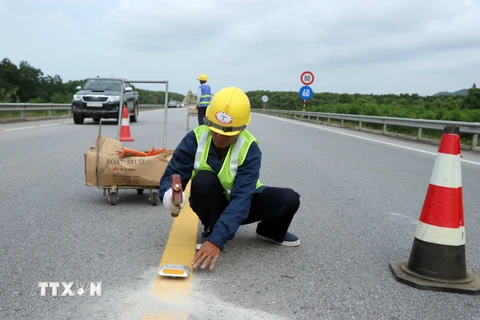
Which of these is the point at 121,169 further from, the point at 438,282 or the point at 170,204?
the point at 438,282

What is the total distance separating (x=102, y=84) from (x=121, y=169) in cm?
1639

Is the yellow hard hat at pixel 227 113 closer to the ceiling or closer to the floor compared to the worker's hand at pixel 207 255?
closer to the ceiling

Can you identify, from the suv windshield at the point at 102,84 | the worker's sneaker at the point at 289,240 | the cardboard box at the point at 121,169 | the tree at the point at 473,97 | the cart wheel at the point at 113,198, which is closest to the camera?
the worker's sneaker at the point at 289,240

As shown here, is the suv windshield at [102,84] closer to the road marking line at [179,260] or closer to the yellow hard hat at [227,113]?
the road marking line at [179,260]

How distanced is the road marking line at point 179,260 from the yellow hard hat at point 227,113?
90 cm

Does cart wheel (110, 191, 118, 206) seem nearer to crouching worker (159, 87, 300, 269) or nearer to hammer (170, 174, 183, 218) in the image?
crouching worker (159, 87, 300, 269)

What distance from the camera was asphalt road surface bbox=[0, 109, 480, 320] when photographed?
2.66 meters

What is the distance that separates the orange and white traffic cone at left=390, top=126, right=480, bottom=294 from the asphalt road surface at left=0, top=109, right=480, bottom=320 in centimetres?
12

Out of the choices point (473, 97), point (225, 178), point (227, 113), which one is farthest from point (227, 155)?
point (473, 97)

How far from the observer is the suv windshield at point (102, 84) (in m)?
20.1

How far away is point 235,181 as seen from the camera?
11.3 ft

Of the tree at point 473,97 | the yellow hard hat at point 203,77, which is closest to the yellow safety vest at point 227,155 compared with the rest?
the yellow hard hat at point 203,77

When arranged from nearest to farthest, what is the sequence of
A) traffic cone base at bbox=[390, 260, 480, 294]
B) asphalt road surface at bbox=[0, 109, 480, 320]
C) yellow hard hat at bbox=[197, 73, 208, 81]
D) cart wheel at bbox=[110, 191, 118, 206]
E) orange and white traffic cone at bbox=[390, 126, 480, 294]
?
asphalt road surface at bbox=[0, 109, 480, 320] → traffic cone base at bbox=[390, 260, 480, 294] → orange and white traffic cone at bbox=[390, 126, 480, 294] → cart wheel at bbox=[110, 191, 118, 206] → yellow hard hat at bbox=[197, 73, 208, 81]
